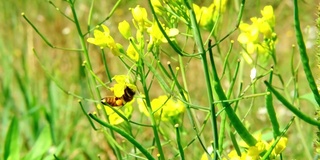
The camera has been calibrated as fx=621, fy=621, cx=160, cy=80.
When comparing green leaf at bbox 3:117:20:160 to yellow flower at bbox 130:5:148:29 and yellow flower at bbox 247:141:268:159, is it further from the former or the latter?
yellow flower at bbox 247:141:268:159

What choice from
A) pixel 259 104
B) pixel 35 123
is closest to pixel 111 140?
pixel 35 123

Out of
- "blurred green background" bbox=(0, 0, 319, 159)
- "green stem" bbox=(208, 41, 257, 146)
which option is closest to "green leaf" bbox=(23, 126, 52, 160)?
"blurred green background" bbox=(0, 0, 319, 159)

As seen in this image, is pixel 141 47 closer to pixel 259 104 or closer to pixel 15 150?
pixel 15 150

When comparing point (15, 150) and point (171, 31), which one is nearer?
point (171, 31)

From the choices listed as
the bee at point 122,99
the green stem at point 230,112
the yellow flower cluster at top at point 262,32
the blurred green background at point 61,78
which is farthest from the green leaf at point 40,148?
the green stem at point 230,112

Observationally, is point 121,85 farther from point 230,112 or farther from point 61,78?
point 61,78

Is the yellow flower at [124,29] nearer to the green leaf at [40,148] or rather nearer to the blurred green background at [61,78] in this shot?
the blurred green background at [61,78]
